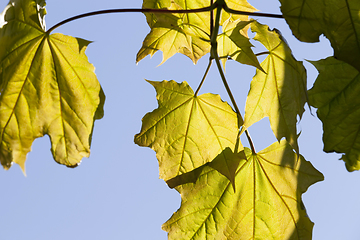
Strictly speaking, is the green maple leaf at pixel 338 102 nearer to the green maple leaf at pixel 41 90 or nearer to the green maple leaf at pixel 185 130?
the green maple leaf at pixel 185 130

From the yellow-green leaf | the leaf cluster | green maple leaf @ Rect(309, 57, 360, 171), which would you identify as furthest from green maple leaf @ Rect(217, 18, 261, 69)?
green maple leaf @ Rect(309, 57, 360, 171)

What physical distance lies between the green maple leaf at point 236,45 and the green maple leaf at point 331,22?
0.13m

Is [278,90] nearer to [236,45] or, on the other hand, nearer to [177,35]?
[236,45]

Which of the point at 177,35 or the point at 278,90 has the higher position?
the point at 177,35

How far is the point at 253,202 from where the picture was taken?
1245mm

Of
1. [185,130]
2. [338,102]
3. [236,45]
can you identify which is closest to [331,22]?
[236,45]

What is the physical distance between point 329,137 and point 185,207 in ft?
1.95

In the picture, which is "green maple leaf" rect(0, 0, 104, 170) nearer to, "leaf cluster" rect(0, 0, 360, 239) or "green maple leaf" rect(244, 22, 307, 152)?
"leaf cluster" rect(0, 0, 360, 239)

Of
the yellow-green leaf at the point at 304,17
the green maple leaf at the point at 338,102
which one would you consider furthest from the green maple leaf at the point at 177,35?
the green maple leaf at the point at 338,102

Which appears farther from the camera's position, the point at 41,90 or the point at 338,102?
the point at 338,102

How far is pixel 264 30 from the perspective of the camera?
3.41ft

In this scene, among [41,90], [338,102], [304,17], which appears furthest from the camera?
[338,102]

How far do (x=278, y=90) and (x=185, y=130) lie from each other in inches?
13.8

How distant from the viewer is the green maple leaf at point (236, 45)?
3.14 feet
